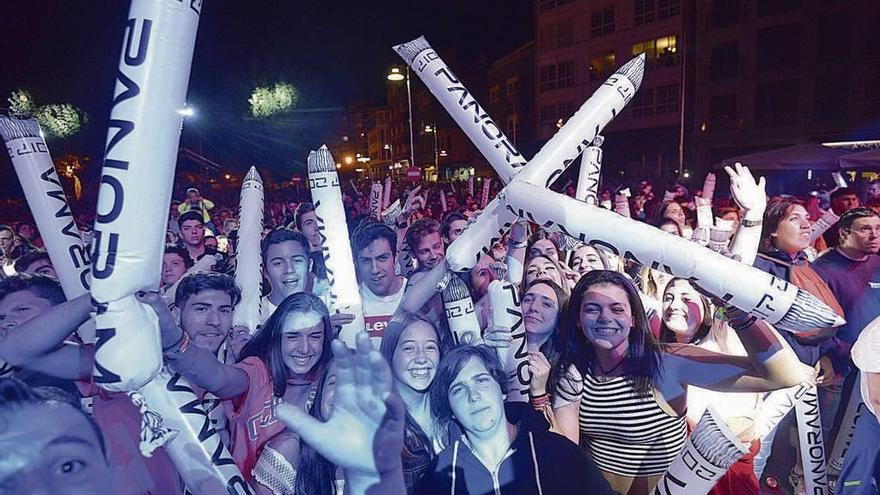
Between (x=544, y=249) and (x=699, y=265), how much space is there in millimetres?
2880

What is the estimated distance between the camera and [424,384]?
2832mm

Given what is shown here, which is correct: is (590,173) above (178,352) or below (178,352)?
above

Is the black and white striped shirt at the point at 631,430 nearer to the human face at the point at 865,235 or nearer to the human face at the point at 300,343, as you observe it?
the human face at the point at 300,343

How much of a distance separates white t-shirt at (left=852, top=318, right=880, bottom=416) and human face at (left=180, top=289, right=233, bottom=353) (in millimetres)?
3327

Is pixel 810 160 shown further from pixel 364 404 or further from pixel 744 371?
pixel 364 404

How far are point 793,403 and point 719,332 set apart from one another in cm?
57

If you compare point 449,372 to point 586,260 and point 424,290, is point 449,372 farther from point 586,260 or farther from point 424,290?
point 586,260

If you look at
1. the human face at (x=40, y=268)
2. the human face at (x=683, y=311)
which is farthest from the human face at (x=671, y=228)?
the human face at (x=40, y=268)

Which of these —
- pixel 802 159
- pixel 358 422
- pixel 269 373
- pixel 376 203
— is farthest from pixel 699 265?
pixel 802 159

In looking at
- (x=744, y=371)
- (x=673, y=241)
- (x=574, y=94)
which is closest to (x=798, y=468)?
(x=744, y=371)

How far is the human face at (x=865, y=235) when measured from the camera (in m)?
4.63

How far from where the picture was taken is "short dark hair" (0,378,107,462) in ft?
6.17

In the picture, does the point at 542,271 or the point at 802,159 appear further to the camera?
the point at 802,159

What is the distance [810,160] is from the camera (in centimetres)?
1465
